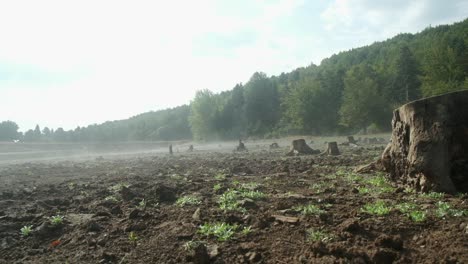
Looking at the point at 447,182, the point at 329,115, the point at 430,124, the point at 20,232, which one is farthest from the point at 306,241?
the point at 329,115

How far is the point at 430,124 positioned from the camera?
7543 mm

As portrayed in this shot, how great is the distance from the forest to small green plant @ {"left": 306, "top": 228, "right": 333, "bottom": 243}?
46.7 m

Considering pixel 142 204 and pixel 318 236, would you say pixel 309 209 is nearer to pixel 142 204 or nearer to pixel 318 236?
pixel 318 236

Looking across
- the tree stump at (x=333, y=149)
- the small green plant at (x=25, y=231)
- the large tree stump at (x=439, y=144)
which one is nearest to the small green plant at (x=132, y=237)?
the small green plant at (x=25, y=231)

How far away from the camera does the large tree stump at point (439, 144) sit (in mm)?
7207

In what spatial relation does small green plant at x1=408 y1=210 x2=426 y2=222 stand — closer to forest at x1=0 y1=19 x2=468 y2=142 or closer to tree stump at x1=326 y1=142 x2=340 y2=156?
tree stump at x1=326 y1=142 x2=340 y2=156

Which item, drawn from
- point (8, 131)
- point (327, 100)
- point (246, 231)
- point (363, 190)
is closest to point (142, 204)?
point (246, 231)

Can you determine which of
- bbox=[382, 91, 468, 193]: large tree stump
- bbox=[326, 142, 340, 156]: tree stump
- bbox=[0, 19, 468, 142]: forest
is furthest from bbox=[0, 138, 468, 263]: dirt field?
bbox=[0, 19, 468, 142]: forest

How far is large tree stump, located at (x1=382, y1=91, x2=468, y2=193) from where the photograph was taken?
7207mm

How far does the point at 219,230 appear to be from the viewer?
574cm

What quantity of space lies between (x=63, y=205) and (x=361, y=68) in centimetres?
7125

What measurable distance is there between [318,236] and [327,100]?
71.7m

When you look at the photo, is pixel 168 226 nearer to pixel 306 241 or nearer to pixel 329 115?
pixel 306 241

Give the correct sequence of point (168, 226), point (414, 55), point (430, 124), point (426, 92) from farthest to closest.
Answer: point (414, 55)
point (426, 92)
point (430, 124)
point (168, 226)
